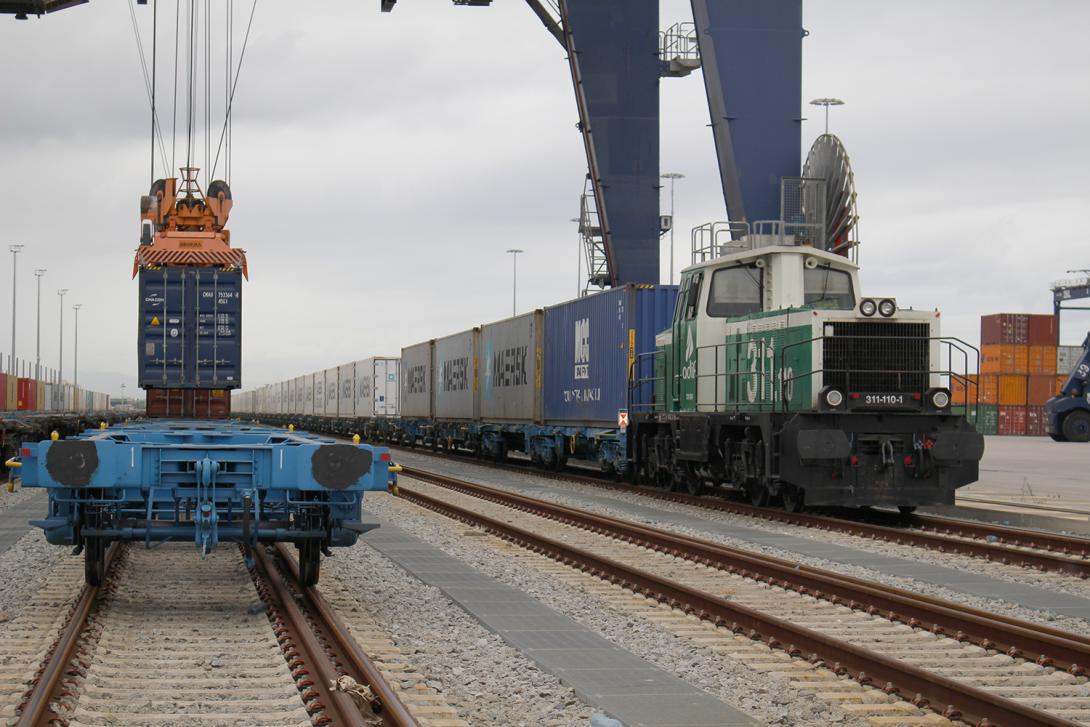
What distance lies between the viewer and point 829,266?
15953 millimetres

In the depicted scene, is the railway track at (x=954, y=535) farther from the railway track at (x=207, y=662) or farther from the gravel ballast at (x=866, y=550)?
the railway track at (x=207, y=662)

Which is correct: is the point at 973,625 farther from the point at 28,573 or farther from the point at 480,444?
the point at 480,444

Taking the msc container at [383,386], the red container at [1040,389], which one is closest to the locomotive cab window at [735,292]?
the msc container at [383,386]

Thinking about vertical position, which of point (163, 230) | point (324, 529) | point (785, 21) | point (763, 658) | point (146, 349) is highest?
point (785, 21)

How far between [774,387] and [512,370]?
14.7 m

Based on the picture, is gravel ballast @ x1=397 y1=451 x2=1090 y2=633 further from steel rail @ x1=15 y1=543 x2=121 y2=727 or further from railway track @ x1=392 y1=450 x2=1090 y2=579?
steel rail @ x1=15 y1=543 x2=121 y2=727

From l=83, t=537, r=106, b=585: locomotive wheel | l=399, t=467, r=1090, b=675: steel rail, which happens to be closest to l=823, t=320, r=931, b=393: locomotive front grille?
l=399, t=467, r=1090, b=675: steel rail

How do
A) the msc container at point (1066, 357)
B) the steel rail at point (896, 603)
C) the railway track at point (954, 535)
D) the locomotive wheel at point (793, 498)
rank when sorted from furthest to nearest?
the msc container at point (1066, 357)
the locomotive wheel at point (793, 498)
the railway track at point (954, 535)
the steel rail at point (896, 603)

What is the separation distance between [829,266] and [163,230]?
15042mm

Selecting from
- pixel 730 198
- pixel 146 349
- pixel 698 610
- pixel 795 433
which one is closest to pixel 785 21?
pixel 730 198

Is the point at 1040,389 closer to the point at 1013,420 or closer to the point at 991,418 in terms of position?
the point at 1013,420

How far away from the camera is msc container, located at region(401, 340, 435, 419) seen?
39.6 metres

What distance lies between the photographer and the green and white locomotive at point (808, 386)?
14.4 m

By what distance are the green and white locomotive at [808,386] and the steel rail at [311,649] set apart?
6.92 metres
